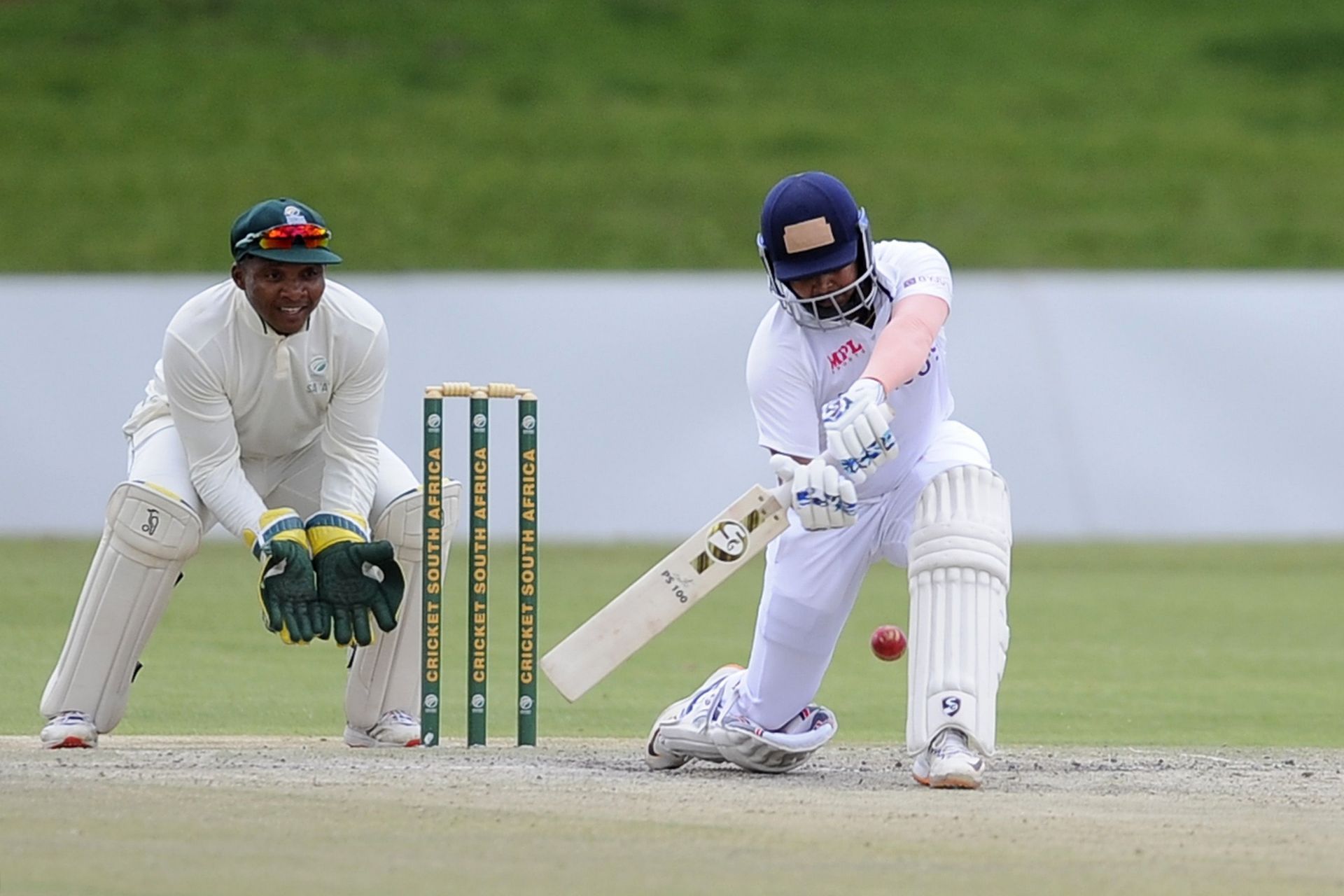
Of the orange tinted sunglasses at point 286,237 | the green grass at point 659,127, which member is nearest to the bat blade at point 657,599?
the orange tinted sunglasses at point 286,237

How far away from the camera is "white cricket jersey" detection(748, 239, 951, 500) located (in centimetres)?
467

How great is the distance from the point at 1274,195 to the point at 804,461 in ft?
44.9

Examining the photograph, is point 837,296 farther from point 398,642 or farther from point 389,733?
point 389,733

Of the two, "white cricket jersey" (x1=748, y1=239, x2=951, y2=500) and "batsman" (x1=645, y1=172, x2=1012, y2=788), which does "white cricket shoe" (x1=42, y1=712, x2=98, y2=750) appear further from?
"white cricket jersey" (x1=748, y1=239, x2=951, y2=500)

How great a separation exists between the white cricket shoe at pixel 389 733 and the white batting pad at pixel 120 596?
57 centimetres

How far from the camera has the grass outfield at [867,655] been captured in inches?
238

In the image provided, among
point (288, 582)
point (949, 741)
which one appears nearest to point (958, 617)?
point (949, 741)

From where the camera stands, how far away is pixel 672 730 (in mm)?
4902

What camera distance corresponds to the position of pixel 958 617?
14.8 ft

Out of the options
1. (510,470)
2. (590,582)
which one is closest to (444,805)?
(590,582)

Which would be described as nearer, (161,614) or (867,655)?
(161,614)

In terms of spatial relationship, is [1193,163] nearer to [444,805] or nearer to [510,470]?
[510,470]

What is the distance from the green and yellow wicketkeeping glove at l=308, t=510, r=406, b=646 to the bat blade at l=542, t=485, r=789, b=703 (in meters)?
0.46

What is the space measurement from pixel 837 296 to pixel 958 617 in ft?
2.46
